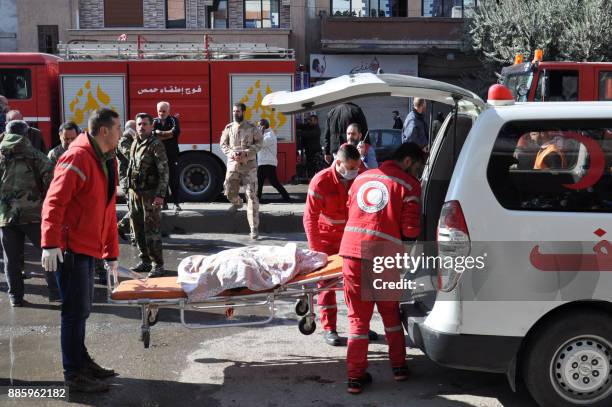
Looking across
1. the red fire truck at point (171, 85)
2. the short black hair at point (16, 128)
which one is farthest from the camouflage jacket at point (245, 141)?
the red fire truck at point (171, 85)

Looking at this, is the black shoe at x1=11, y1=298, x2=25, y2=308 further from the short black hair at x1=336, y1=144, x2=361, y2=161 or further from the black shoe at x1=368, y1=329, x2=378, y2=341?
the short black hair at x1=336, y1=144, x2=361, y2=161

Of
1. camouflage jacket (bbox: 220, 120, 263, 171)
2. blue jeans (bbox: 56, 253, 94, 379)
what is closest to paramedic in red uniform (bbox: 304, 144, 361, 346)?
blue jeans (bbox: 56, 253, 94, 379)

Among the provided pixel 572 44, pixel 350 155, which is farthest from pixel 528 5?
pixel 350 155

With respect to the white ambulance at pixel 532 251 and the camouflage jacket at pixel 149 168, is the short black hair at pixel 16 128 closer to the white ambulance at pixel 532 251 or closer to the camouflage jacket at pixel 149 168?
the camouflage jacket at pixel 149 168

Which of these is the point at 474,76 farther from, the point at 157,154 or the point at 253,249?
the point at 253,249

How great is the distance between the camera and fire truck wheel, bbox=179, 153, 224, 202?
14398 millimetres

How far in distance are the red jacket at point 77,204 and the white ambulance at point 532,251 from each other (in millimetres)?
1693

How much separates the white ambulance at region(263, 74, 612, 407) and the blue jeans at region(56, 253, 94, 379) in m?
2.01

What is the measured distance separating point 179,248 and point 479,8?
1877 cm

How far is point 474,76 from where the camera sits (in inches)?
1064

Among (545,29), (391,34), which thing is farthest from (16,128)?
(391,34)

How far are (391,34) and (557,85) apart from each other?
591 inches

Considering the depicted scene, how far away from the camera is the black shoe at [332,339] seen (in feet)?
19.4

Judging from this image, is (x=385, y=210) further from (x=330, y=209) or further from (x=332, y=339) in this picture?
(x=332, y=339)
